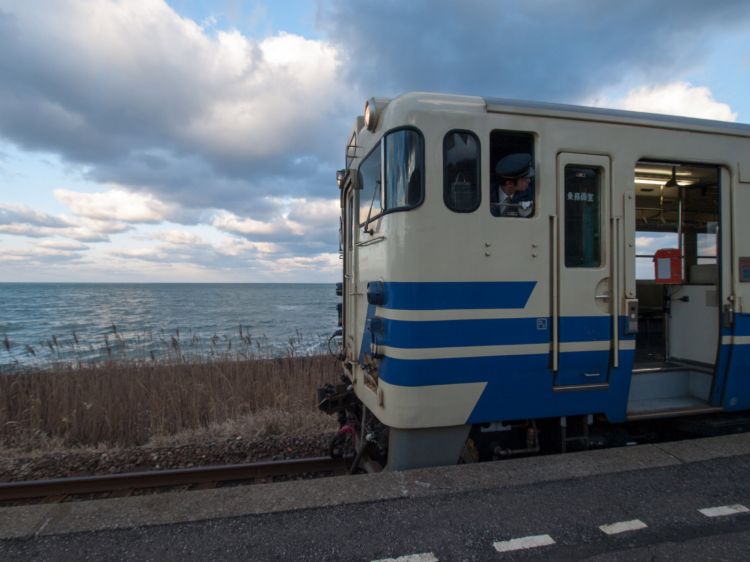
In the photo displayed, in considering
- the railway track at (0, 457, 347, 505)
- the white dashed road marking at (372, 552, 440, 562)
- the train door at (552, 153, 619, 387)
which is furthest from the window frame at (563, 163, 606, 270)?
the railway track at (0, 457, 347, 505)

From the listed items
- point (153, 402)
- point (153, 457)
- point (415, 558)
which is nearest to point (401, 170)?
point (415, 558)

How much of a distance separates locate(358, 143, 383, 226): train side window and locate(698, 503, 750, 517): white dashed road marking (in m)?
2.75

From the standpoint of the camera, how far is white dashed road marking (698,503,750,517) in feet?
8.63

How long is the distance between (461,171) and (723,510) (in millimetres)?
2602

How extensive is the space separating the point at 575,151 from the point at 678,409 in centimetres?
241

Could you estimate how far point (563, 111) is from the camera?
3.36 metres

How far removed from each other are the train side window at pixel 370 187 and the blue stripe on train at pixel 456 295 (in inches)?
27.4

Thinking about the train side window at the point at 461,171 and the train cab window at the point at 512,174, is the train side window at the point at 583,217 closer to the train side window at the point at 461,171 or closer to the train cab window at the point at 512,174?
the train cab window at the point at 512,174

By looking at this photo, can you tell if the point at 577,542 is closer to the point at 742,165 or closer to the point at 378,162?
the point at 378,162

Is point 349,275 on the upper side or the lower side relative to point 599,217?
lower

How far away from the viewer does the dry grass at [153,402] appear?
232 inches

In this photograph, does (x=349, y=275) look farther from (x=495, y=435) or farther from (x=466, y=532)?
(x=466, y=532)

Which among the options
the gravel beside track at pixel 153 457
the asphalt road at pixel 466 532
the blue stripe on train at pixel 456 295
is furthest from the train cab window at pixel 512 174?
the gravel beside track at pixel 153 457

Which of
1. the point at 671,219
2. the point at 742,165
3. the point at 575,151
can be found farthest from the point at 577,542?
the point at 671,219
